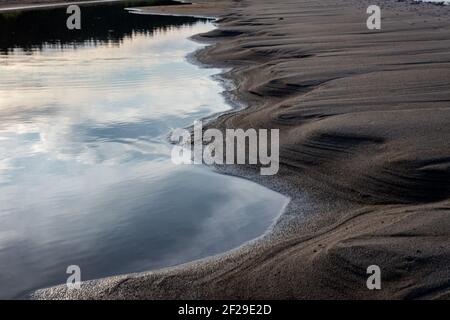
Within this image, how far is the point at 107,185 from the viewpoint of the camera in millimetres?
9141

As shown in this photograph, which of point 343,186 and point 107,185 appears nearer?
point 343,186

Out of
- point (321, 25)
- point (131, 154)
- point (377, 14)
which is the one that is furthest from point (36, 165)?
point (377, 14)

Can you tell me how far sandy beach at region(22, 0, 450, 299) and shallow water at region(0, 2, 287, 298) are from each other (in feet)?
1.53

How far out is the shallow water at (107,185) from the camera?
6855 mm

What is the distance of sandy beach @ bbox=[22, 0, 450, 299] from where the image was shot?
18.8 ft

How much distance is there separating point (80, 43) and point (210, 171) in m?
22.1

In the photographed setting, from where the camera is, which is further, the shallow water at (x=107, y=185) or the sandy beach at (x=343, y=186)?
the shallow water at (x=107, y=185)

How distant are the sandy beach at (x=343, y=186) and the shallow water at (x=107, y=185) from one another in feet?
1.53

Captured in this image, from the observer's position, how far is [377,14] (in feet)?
103

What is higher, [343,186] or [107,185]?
[343,186]

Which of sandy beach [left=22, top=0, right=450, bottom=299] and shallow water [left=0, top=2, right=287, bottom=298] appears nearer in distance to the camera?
sandy beach [left=22, top=0, right=450, bottom=299]

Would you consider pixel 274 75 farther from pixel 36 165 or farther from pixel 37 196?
pixel 37 196

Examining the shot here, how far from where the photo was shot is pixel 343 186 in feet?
27.3

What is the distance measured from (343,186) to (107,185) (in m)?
3.50
